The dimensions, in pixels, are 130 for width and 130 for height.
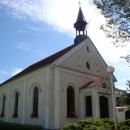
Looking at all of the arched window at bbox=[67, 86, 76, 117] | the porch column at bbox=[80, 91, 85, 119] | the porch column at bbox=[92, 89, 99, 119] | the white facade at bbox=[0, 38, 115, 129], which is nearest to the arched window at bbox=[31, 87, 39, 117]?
the white facade at bbox=[0, 38, 115, 129]

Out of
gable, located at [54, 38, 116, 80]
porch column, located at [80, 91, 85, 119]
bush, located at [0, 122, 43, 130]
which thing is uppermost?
gable, located at [54, 38, 116, 80]

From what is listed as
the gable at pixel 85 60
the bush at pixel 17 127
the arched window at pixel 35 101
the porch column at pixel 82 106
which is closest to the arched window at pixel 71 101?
the porch column at pixel 82 106

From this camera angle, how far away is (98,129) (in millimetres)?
11508

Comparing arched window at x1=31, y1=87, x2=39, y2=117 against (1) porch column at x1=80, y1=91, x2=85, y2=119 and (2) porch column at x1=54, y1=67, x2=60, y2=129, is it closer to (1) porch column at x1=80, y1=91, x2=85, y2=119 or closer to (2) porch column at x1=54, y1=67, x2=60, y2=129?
(2) porch column at x1=54, y1=67, x2=60, y2=129

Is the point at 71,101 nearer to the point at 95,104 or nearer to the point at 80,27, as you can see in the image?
the point at 95,104

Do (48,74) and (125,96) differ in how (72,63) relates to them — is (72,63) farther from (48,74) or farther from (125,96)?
(125,96)

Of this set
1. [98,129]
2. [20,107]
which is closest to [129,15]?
[98,129]

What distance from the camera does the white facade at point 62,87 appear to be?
69.4 feet

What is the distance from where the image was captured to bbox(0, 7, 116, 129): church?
70.0 feet

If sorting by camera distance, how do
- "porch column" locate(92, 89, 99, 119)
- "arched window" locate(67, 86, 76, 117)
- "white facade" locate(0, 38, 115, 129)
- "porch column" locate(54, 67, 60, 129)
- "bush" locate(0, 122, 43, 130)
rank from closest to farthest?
1. "bush" locate(0, 122, 43, 130)
2. "porch column" locate(54, 67, 60, 129)
3. "white facade" locate(0, 38, 115, 129)
4. "porch column" locate(92, 89, 99, 119)
5. "arched window" locate(67, 86, 76, 117)

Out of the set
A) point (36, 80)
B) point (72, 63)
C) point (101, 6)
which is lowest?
point (36, 80)

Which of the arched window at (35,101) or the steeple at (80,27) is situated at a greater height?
the steeple at (80,27)

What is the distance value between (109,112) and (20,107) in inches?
408

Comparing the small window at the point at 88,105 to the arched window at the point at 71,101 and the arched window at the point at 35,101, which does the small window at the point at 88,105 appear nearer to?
the arched window at the point at 71,101
